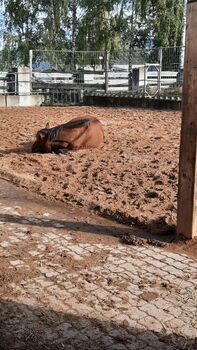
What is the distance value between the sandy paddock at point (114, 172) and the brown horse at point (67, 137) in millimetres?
220

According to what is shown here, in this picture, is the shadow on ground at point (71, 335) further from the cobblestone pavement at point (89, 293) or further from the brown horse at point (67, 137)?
the brown horse at point (67, 137)

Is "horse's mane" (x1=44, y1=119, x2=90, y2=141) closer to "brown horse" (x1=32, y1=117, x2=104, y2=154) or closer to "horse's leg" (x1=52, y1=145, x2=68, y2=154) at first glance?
"brown horse" (x1=32, y1=117, x2=104, y2=154)

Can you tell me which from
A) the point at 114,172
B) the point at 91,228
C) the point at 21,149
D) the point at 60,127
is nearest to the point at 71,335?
the point at 91,228

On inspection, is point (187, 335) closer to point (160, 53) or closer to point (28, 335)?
point (28, 335)

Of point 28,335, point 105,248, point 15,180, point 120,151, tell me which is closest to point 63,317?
point 28,335

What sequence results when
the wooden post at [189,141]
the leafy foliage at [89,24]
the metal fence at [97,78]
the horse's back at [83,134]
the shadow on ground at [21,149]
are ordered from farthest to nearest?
1. the leafy foliage at [89,24]
2. the metal fence at [97,78]
3. the shadow on ground at [21,149]
4. the horse's back at [83,134]
5. the wooden post at [189,141]

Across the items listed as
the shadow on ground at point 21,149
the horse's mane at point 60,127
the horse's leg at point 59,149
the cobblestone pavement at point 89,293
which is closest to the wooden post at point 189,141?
the cobblestone pavement at point 89,293

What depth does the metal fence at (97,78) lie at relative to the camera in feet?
62.2

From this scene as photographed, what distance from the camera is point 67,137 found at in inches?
330

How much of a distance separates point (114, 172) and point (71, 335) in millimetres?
4172

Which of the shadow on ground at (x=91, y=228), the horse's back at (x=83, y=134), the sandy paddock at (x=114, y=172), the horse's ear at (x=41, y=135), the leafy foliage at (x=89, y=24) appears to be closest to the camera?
the shadow on ground at (x=91, y=228)

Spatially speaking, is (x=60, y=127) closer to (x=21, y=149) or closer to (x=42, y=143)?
(x=42, y=143)

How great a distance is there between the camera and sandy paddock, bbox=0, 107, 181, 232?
206 inches

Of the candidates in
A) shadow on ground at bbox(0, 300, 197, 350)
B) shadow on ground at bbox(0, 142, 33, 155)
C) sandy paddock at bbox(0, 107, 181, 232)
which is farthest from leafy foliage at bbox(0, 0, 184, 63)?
shadow on ground at bbox(0, 300, 197, 350)
